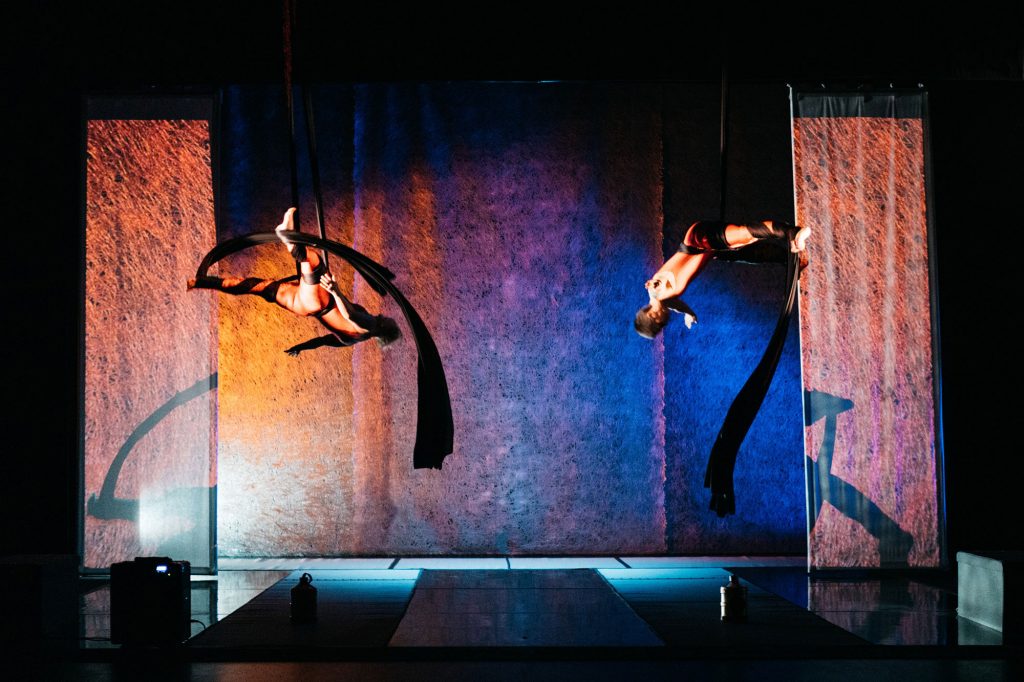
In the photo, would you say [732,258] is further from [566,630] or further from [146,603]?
[146,603]

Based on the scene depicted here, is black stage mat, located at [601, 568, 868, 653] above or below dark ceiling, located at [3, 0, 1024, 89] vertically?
below

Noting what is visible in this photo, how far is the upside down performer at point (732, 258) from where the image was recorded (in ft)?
16.6

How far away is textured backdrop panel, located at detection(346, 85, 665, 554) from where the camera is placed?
→ 27.9 feet

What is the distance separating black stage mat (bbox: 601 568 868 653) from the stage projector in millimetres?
2430

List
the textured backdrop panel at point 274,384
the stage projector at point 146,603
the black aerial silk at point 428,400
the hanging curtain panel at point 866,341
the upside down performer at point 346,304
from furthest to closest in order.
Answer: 1. the textured backdrop panel at point 274,384
2. the hanging curtain panel at point 866,341
3. the black aerial silk at point 428,400
4. the upside down performer at point 346,304
5. the stage projector at point 146,603

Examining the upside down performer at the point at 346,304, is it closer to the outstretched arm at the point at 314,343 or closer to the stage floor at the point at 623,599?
the outstretched arm at the point at 314,343

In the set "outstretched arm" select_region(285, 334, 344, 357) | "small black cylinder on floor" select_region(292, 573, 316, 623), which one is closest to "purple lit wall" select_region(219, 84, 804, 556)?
"outstretched arm" select_region(285, 334, 344, 357)

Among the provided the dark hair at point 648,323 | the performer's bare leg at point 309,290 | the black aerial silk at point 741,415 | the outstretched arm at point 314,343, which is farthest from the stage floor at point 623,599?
the performer's bare leg at point 309,290

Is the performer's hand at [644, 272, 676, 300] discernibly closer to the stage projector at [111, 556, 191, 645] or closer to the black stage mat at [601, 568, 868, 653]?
the black stage mat at [601, 568, 868, 653]

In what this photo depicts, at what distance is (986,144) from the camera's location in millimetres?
8227

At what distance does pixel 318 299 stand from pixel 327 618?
185cm

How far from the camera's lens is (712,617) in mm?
5320

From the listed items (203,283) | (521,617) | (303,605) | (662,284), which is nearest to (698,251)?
(662,284)

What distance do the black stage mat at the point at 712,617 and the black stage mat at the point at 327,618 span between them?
1475 millimetres
